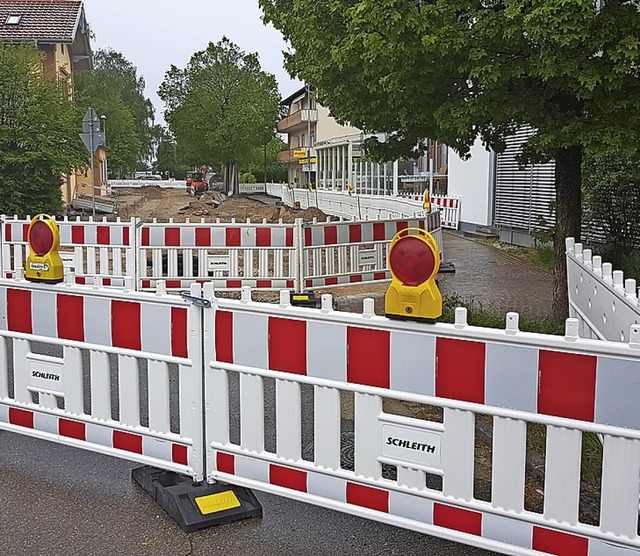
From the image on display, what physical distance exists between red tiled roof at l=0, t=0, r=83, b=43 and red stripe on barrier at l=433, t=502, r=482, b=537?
114ft

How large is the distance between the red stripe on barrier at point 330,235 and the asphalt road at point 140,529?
714 centimetres

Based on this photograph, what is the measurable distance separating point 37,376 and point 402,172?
34167 mm

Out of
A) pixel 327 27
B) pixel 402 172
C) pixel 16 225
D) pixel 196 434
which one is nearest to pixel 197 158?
pixel 402 172

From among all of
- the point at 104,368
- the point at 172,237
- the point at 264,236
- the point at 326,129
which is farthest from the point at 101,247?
the point at 326,129

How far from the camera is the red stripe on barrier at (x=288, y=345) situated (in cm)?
410

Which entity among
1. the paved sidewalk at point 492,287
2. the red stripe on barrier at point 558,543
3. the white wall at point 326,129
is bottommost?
the red stripe on barrier at point 558,543

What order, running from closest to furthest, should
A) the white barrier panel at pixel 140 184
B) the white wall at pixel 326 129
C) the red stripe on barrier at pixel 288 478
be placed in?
1. the red stripe on barrier at pixel 288 478
2. the white wall at pixel 326 129
3. the white barrier panel at pixel 140 184

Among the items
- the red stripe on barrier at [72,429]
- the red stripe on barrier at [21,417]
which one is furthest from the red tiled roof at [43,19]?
the red stripe on barrier at [72,429]

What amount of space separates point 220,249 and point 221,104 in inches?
2164

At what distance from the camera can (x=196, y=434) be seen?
451 cm

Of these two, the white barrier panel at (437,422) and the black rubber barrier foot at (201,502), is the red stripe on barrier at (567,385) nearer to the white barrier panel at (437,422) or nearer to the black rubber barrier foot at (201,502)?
the white barrier panel at (437,422)

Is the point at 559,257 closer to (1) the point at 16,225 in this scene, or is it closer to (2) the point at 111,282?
(2) the point at 111,282

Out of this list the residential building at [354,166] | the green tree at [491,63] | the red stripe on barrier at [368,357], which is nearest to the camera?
the red stripe on barrier at [368,357]

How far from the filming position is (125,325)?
470cm
